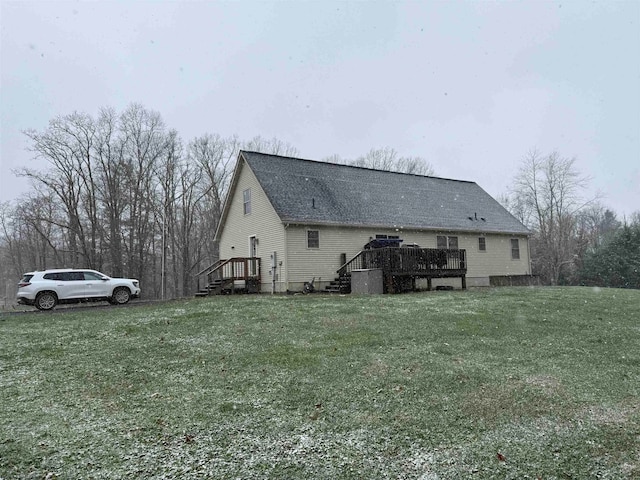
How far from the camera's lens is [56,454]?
11.0 ft

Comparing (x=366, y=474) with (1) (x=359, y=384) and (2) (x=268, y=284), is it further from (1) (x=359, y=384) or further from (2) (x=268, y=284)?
(2) (x=268, y=284)

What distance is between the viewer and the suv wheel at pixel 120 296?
1516 centimetres

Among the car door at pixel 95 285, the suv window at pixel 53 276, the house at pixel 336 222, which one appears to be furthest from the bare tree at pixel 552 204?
the suv window at pixel 53 276

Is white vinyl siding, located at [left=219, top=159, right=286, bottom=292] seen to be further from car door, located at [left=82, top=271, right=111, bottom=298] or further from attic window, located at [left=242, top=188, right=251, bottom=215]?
car door, located at [left=82, top=271, right=111, bottom=298]

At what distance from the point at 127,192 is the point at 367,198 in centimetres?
2046

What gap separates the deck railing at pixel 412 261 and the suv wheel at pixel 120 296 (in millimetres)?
8102

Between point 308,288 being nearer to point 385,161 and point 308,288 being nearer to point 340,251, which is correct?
point 340,251

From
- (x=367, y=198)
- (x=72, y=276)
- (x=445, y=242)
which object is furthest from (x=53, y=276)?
(x=445, y=242)

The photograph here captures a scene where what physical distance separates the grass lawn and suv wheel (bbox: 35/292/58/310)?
6.32 meters

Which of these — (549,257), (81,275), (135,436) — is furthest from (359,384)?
(549,257)

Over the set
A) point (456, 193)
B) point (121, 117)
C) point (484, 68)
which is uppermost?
point (121, 117)

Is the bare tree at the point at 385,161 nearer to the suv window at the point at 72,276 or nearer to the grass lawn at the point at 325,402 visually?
the suv window at the point at 72,276

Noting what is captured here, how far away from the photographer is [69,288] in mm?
14336

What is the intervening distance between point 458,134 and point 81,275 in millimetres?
37445
